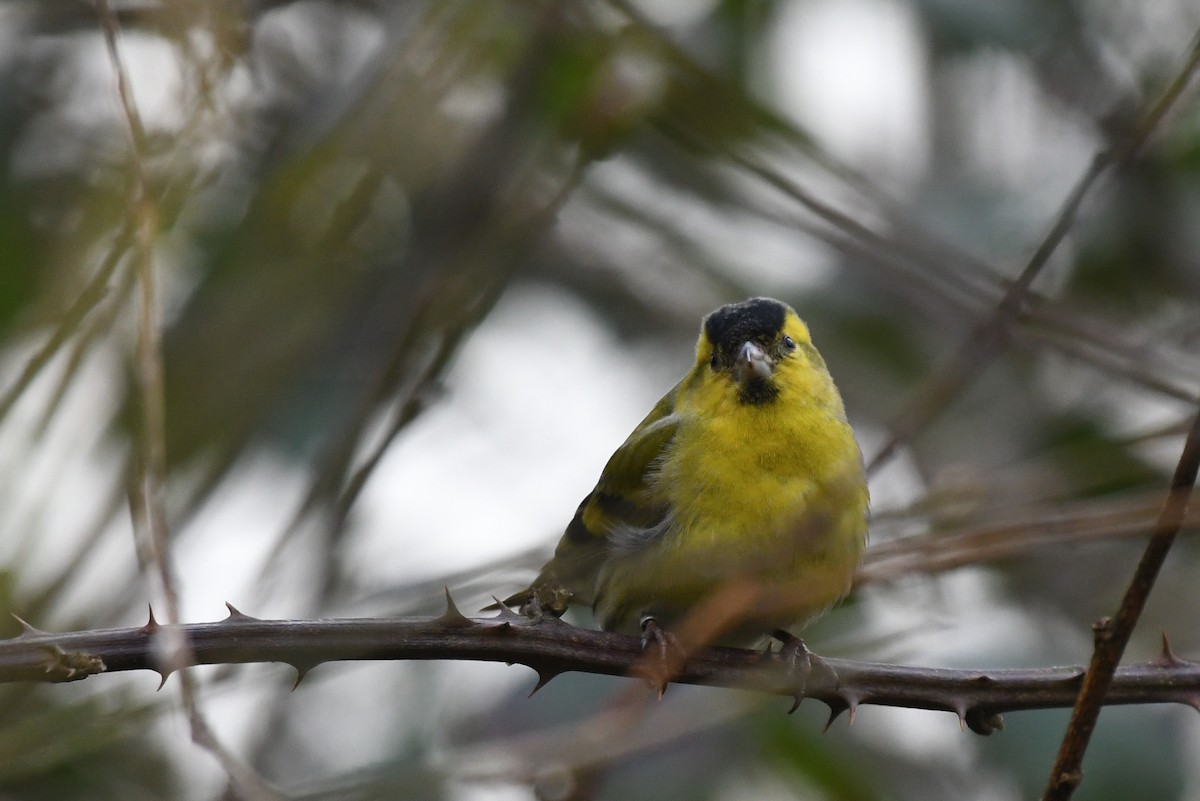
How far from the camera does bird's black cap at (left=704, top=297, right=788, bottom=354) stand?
4277 mm

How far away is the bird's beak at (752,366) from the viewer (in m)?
4.09

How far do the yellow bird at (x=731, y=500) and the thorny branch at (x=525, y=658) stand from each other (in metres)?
0.65

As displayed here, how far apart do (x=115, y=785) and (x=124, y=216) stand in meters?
2.35

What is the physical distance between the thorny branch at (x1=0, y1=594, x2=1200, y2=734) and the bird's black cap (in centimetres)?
151

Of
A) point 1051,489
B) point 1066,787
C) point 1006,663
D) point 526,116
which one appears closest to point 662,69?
point 526,116

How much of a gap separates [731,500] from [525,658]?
1.38m

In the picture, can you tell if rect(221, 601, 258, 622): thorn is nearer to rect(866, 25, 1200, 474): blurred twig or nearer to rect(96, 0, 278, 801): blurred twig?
rect(96, 0, 278, 801): blurred twig

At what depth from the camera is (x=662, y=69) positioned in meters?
4.22

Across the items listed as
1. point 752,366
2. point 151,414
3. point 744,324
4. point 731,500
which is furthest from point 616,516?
point 151,414

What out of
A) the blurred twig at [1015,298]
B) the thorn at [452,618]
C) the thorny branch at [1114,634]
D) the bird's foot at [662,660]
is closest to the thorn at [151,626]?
the thorn at [452,618]

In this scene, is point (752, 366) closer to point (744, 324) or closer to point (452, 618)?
point (744, 324)

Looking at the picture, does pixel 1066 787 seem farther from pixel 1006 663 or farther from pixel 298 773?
pixel 298 773

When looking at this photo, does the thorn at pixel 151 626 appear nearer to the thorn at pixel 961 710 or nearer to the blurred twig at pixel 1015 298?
the thorn at pixel 961 710

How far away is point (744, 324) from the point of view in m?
4.30
